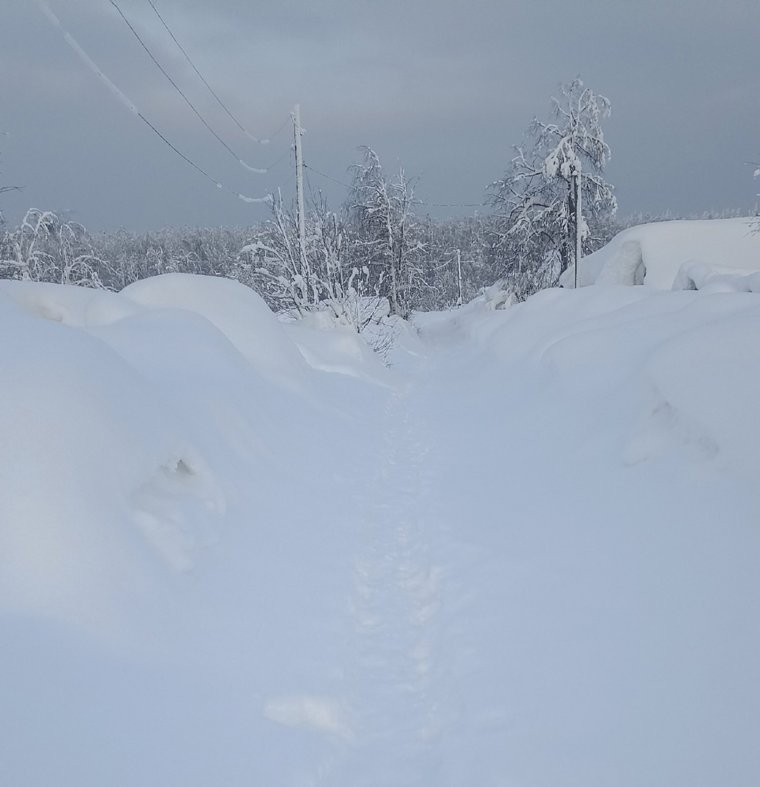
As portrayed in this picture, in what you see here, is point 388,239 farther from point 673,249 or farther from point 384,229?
point 673,249

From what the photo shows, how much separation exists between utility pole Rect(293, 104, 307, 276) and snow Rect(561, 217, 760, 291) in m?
12.0

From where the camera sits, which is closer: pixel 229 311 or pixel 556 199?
pixel 229 311

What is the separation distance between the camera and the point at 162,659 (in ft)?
10.2

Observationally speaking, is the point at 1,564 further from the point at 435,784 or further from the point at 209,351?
the point at 209,351

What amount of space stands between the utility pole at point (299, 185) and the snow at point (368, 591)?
9.74 metres

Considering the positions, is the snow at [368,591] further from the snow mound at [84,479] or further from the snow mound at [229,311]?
the snow mound at [229,311]

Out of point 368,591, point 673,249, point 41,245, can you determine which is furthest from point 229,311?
point 41,245

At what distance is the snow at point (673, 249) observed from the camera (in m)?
21.0

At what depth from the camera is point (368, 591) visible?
4.59m

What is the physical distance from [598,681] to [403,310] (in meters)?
32.9

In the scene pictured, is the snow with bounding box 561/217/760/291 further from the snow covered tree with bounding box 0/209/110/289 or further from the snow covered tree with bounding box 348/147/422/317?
the snow covered tree with bounding box 0/209/110/289

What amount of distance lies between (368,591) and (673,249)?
68.9 feet

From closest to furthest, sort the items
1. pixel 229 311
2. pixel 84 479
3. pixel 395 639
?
1. pixel 84 479
2. pixel 395 639
3. pixel 229 311

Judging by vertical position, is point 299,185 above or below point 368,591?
above
